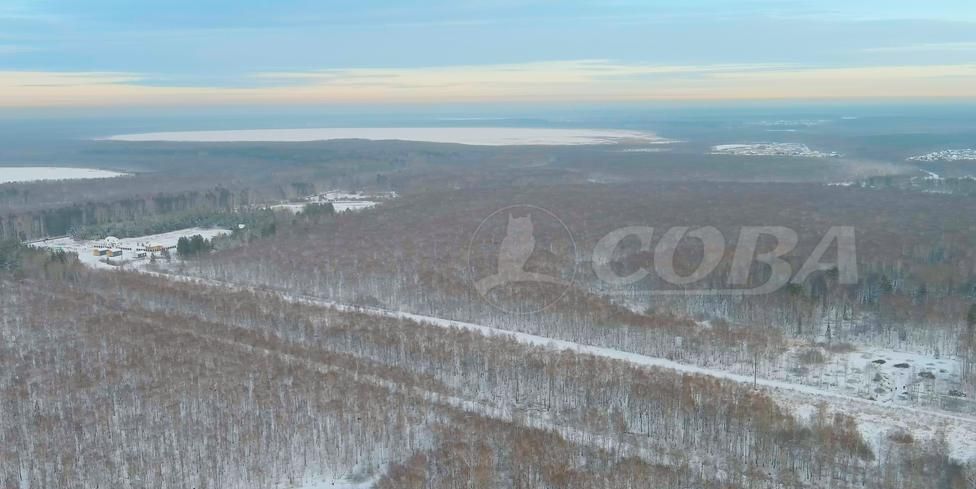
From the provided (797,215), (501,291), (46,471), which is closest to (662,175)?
(797,215)

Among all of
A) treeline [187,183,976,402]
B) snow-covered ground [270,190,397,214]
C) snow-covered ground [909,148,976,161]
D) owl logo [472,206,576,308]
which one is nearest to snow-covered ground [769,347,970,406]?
treeline [187,183,976,402]

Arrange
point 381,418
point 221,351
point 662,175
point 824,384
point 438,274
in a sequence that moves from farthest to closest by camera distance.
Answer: point 662,175, point 438,274, point 221,351, point 824,384, point 381,418

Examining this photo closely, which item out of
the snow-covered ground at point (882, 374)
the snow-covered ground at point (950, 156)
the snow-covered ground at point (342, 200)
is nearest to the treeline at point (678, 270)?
the snow-covered ground at point (882, 374)

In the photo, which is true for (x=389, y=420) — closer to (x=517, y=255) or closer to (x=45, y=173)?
(x=517, y=255)

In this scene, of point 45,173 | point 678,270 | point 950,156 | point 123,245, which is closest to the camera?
point 678,270

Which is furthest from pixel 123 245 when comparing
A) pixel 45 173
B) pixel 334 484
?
pixel 45 173

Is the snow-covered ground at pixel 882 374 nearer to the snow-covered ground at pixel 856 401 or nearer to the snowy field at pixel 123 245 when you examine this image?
the snow-covered ground at pixel 856 401

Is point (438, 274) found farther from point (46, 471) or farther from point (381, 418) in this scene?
point (46, 471)
